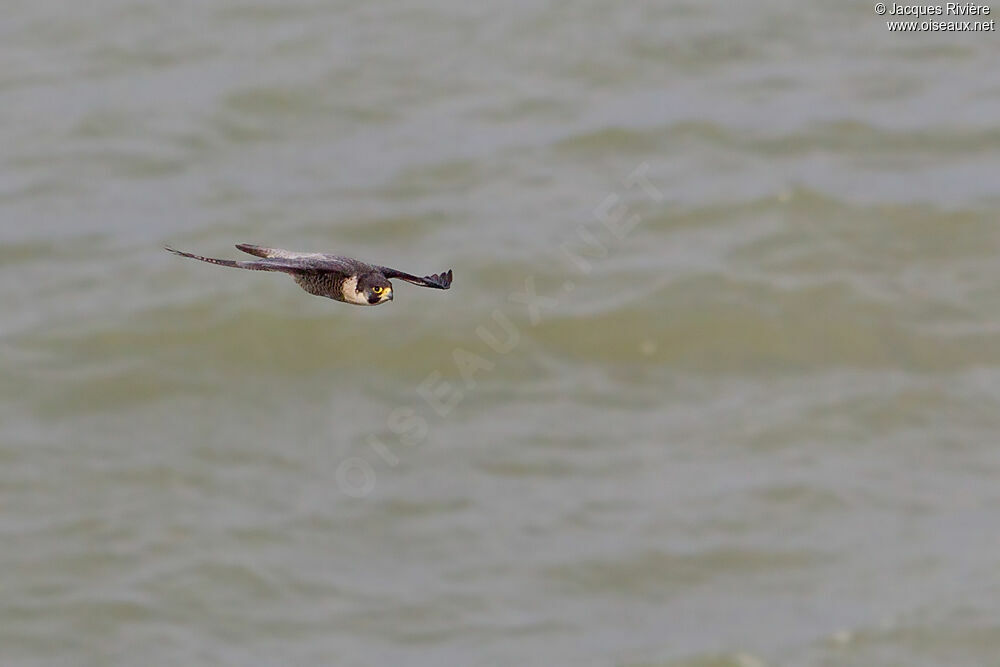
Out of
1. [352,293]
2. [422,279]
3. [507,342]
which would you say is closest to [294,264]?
[352,293]

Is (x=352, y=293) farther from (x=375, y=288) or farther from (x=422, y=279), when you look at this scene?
(x=422, y=279)

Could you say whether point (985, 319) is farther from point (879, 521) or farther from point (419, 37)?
point (419, 37)

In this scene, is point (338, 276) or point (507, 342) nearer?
point (338, 276)

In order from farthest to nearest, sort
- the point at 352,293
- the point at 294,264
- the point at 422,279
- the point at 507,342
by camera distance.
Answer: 1. the point at 507,342
2. the point at 422,279
3. the point at 352,293
4. the point at 294,264

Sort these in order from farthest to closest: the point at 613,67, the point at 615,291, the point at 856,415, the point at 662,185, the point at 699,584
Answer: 1. the point at 613,67
2. the point at 662,185
3. the point at 615,291
4. the point at 856,415
5. the point at 699,584

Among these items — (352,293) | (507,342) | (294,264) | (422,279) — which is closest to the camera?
(294,264)

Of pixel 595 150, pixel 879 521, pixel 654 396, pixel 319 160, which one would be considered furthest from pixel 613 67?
pixel 879 521
